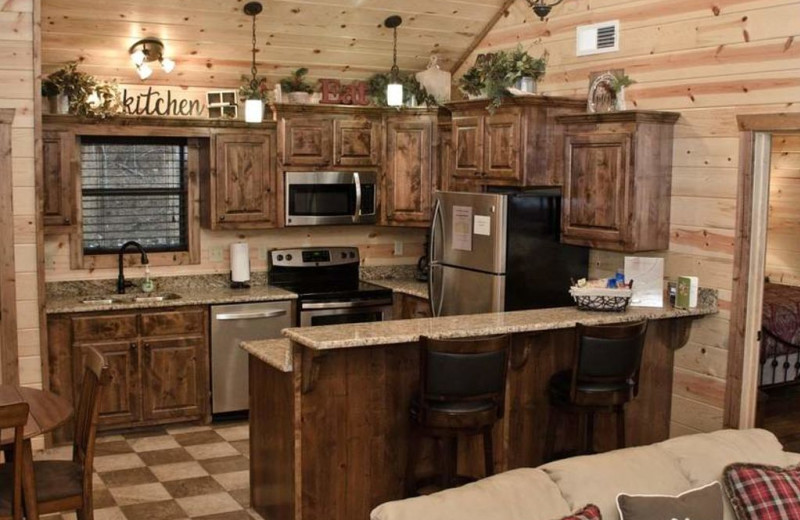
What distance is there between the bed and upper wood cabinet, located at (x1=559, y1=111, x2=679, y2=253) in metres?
1.73

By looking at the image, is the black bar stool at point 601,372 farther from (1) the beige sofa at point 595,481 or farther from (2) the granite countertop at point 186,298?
(2) the granite countertop at point 186,298

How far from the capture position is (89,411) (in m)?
4.02

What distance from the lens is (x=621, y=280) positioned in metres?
5.31

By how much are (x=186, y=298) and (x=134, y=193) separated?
0.91m

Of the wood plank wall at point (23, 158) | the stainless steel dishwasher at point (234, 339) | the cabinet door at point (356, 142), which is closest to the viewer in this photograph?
the wood plank wall at point (23, 158)

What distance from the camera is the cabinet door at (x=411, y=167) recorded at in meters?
7.10

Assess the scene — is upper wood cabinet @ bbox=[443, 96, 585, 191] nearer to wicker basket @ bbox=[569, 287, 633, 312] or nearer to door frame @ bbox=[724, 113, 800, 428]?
wicker basket @ bbox=[569, 287, 633, 312]

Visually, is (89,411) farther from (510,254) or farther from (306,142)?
(306,142)

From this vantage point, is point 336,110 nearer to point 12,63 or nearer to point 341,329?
point 12,63

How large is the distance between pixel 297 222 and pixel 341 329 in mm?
2556

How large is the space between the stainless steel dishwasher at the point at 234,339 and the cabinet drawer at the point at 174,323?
0.09 m

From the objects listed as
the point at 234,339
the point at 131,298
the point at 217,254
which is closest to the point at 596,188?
the point at 234,339

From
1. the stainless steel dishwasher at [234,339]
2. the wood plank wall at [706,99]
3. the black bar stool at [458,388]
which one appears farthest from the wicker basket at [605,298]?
the stainless steel dishwasher at [234,339]

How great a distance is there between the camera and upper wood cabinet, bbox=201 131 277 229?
673cm
